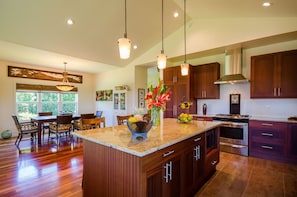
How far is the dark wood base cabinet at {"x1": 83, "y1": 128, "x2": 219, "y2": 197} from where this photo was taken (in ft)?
4.46

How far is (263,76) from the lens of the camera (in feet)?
12.2

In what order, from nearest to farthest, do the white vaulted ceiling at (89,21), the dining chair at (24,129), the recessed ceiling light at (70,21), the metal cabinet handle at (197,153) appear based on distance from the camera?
the metal cabinet handle at (197,153) → the white vaulted ceiling at (89,21) → the recessed ceiling light at (70,21) → the dining chair at (24,129)

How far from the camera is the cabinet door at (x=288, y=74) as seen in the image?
3377 millimetres

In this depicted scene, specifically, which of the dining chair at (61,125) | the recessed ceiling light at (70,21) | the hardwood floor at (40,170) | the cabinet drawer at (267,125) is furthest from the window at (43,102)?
the cabinet drawer at (267,125)

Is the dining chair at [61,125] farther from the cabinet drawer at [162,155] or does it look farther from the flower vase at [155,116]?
the cabinet drawer at [162,155]

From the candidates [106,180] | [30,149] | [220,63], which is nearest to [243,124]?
[220,63]

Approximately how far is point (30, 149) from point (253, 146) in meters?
5.60

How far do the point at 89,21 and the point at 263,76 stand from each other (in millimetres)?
4401

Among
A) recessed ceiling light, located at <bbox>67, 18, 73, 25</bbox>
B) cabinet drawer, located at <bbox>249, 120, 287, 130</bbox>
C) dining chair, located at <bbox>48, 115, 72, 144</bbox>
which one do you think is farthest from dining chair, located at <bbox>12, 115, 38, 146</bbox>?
cabinet drawer, located at <bbox>249, 120, 287, 130</bbox>

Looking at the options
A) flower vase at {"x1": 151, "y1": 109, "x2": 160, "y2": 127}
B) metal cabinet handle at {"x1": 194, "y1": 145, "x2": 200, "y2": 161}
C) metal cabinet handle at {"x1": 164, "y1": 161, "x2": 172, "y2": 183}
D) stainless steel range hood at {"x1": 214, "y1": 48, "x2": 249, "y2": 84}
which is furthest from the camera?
stainless steel range hood at {"x1": 214, "y1": 48, "x2": 249, "y2": 84}

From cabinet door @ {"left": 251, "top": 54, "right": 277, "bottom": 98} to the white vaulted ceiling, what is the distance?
945mm

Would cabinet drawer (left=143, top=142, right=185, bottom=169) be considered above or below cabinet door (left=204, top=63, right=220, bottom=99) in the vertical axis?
below

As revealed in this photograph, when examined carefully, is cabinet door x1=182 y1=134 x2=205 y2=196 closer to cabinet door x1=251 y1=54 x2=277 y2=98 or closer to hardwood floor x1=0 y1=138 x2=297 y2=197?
hardwood floor x1=0 y1=138 x2=297 y2=197

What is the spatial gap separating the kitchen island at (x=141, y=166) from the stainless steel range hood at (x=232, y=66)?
2.66 meters
